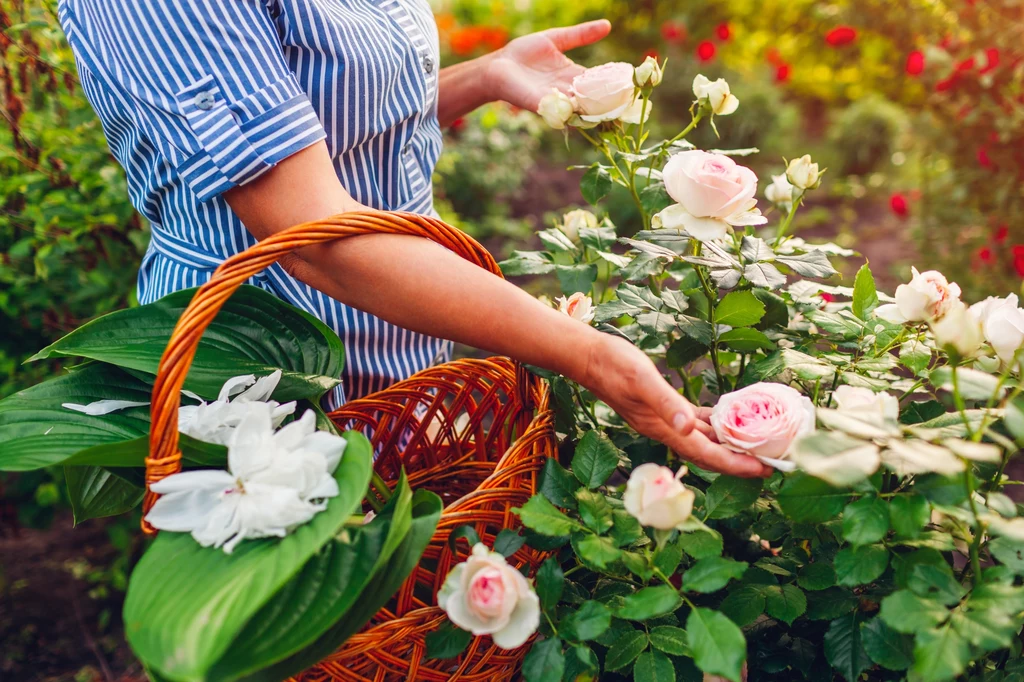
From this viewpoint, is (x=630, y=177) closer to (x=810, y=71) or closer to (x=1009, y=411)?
(x=1009, y=411)

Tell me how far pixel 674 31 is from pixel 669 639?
4.76 meters

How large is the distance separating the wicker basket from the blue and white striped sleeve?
15cm

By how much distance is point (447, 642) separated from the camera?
0.84m

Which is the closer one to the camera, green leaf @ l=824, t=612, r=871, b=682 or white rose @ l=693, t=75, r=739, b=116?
green leaf @ l=824, t=612, r=871, b=682

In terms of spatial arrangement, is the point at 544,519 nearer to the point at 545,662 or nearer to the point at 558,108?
the point at 545,662

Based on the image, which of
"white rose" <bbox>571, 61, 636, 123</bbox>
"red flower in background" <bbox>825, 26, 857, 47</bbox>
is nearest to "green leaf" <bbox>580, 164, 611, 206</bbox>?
"white rose" <bbox>571, 61, 636, 123</bbox>

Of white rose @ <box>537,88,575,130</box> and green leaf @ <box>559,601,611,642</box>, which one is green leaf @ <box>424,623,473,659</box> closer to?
green leaf @ <box>559,601,611,642</box>

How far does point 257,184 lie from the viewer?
2.95ft

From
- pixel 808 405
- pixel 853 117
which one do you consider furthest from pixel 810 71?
pixel 808 405

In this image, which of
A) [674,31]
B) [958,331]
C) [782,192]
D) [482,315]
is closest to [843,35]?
[674,31]

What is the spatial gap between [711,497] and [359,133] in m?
0.71

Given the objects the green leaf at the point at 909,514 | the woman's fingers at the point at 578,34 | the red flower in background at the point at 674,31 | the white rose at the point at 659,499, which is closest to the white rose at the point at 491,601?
the white rose at the point at 659,499

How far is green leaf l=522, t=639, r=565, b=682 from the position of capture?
0.81 m

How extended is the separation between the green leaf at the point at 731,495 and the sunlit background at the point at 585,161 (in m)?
1.38
